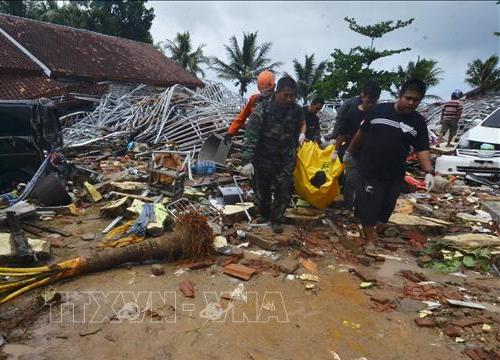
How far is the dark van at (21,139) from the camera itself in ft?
18.8

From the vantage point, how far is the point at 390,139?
3.87m

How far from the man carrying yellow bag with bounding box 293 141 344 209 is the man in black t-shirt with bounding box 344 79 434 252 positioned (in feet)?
1.80

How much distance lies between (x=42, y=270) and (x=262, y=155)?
2.50 meters

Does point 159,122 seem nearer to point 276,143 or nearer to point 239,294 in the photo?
point 276,143

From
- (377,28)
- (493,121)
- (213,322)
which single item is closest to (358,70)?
(377,28)

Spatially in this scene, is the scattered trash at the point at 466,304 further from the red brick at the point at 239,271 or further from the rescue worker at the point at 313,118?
the rescue worker at the point at 313,118

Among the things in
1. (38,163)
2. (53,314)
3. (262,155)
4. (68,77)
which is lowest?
(53,314)

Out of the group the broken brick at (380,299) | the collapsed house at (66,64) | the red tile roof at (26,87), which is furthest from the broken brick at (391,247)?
the red tile roof at (26,87)

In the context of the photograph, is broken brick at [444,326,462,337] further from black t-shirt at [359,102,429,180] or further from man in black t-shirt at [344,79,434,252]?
black t-shirt at [359,102,429,180]

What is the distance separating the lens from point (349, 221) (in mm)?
5086

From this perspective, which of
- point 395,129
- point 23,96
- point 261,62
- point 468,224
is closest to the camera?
point 395,129

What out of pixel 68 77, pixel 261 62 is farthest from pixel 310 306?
pixel 261 62

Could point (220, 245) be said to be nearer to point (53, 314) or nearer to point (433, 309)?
point (53, 314)

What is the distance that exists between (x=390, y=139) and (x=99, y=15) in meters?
29.8
